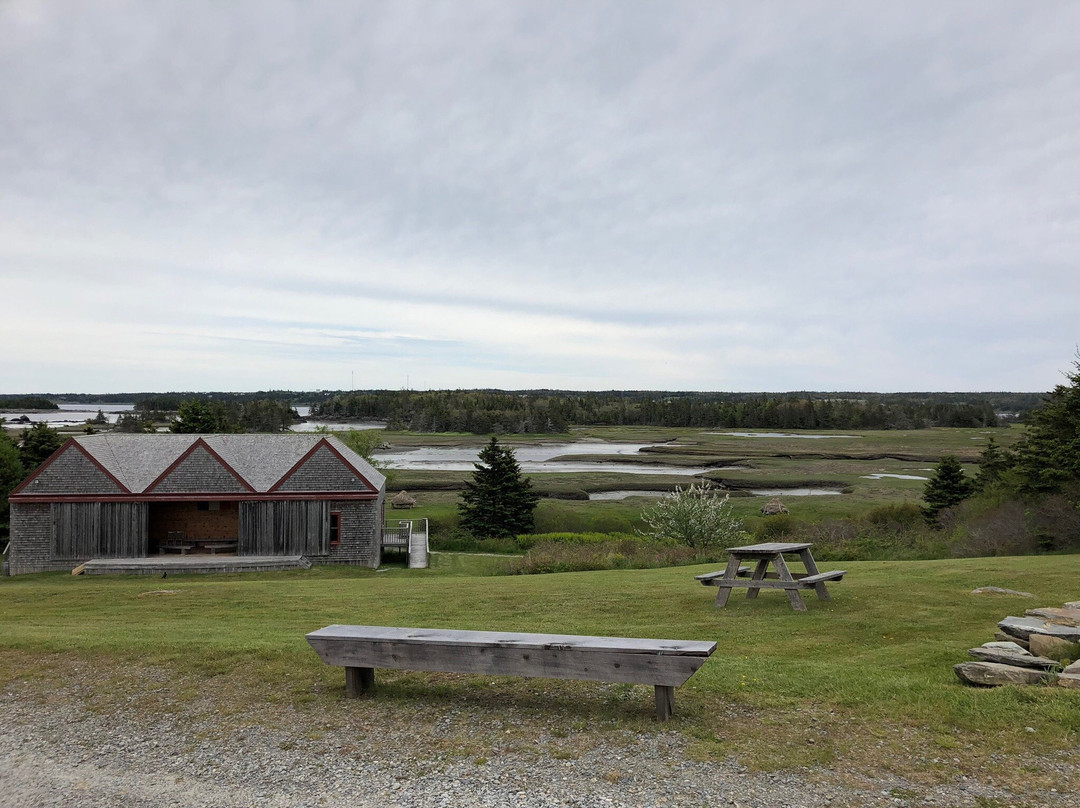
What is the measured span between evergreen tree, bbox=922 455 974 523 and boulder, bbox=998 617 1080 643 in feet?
108

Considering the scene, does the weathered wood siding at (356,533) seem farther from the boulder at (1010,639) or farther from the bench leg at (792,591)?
the boulder at (1010,639)

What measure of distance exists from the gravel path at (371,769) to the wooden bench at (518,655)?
16.5 inches

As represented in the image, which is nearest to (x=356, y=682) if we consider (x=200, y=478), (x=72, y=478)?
(x=200, y=478)

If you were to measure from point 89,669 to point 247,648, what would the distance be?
1.77 metres

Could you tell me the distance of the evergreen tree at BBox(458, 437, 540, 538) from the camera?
4219cm

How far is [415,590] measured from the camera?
1789 centimetres

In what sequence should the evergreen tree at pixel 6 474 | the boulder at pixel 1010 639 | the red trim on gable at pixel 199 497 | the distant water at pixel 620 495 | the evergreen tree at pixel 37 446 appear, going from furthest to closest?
1. the distant water at pixel 620 495
2. the evergreen tree at pixel 37 446
3. the evergreen tree at pixel 6 474
4. the red trim on gable at pixel 199 497
5. the boulder at pixel 1010 639

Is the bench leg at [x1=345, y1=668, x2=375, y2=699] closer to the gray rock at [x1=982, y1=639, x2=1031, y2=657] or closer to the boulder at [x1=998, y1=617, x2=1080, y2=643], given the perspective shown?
the gray rock at [x1=982, y1=639, x2=1031, y2=657]

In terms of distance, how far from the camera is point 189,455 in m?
31.7

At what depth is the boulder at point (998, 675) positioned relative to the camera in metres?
7.29

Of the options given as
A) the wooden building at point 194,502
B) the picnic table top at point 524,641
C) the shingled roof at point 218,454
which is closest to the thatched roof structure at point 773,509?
the shingled roof at point 218,454

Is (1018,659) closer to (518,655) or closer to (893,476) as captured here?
(518,655)

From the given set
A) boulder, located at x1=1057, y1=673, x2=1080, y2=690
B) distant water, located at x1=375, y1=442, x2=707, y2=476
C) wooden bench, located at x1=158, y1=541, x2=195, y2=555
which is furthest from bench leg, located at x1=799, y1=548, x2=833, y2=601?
distant water, located at x1=375, y1=442, x2=707, y2=476

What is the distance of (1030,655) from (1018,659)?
11.8 inches
